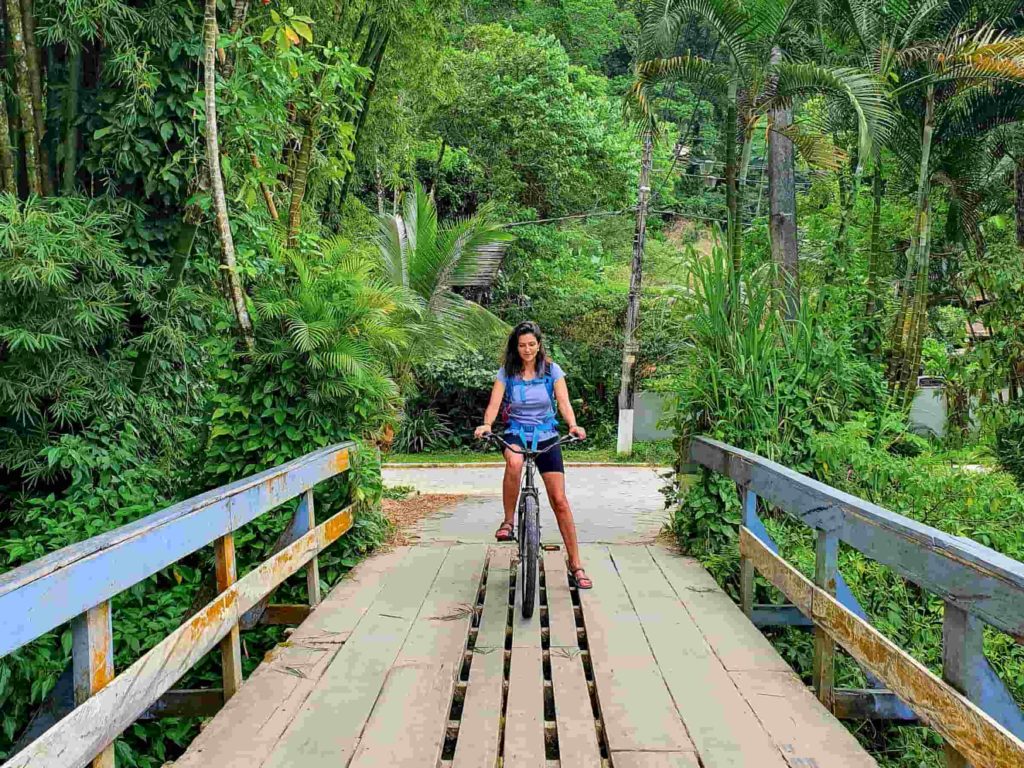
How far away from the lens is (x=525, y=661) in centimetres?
344

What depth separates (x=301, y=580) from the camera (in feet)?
17.1

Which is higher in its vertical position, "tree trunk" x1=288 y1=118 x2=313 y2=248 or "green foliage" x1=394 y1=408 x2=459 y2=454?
"tree trunk" x1=288 y1=118 x2=313 y2=248

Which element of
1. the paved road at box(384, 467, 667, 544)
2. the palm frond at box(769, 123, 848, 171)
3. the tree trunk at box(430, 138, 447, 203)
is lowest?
the paved road at box(384, 467, 667, 544)

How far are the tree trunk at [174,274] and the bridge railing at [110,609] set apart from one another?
97.6 inches

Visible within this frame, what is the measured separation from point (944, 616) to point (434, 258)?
31.5 ft

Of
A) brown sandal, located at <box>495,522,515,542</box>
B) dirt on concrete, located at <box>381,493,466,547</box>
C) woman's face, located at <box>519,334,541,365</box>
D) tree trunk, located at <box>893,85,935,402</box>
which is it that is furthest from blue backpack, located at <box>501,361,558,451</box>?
tree trunk, located at <box>893,85,935,402</box>

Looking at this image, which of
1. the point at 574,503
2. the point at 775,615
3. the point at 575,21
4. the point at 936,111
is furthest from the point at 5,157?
the point at 575,21

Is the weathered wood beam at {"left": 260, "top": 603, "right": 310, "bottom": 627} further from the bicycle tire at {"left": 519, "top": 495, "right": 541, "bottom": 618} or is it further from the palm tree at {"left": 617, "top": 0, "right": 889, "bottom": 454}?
the palm tree at {"left": 617, "top": 0, "right": 889, "bottom": 454}

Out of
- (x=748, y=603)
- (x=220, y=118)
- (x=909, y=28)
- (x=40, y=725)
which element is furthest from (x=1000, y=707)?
(x=909, y=28)

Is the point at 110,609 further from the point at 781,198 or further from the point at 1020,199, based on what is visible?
the point at 1020,199

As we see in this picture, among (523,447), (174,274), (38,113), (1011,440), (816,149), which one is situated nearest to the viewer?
(523,447)

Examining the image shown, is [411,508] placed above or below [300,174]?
below

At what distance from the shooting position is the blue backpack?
182 inches

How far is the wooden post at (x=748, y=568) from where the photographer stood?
14.1 feet
